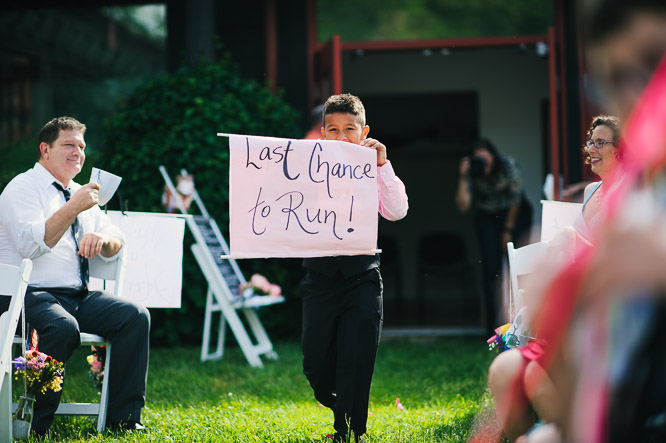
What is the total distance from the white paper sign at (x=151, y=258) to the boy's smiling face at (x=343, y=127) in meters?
1.51

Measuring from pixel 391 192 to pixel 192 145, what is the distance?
3512 mm

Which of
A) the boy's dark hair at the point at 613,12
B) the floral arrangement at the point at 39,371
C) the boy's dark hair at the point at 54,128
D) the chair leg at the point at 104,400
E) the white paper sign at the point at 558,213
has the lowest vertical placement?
the chair leg at the point at 104,400

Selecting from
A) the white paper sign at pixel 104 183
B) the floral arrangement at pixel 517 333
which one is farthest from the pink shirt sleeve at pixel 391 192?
the white paper sign at pixel 104 183

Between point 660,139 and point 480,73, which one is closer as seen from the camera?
point 660,139

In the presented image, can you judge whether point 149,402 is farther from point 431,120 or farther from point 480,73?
point 431,120

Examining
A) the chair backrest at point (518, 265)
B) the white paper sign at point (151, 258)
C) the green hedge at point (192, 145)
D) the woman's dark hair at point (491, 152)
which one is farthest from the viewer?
the woman's dark hair at point (491, 152)

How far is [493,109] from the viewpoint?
34.2 feet

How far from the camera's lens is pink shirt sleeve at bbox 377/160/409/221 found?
394 centimetres

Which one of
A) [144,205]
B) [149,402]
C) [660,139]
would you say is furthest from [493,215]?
[660,139]

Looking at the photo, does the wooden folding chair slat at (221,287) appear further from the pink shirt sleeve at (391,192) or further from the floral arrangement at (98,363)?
the pink shirt sleeve at (391,192)

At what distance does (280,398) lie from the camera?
5137 mm

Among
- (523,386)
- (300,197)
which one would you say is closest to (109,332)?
(300,197)

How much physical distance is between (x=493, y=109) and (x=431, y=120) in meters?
1.60

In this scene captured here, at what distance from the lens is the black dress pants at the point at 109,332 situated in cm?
416
